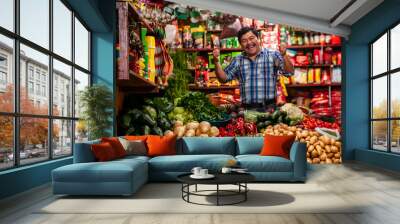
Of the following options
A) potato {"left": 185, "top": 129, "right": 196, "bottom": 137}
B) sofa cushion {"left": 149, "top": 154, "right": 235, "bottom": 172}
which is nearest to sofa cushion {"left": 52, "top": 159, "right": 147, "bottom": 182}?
sofa cushion {"left": 149, "top": 154, "right": 235, "bottom": 172}

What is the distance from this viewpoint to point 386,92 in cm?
834

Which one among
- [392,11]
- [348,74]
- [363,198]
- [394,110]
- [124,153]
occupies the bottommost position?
[363,198]

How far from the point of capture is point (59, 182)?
15.5ft

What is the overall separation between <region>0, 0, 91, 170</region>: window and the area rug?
45.5 inches

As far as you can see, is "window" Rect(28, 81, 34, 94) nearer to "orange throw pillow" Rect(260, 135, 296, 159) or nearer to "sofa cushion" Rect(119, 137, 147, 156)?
"sofa cushion" Rect(119, 137, 147, 156)

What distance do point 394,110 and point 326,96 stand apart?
7.42 feet

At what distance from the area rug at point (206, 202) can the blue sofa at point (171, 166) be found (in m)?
0.16

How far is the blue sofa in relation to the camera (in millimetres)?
4707

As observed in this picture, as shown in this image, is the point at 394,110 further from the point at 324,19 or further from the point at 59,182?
the point at 59,182

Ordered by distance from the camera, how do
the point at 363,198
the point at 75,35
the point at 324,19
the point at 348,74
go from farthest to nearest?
the point at 348,74 → the point at 324,19 → the point at 75,35 → the point at 363,198

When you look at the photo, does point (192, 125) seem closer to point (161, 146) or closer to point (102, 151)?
point (161, 146)

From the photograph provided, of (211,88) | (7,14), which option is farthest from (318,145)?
(7,14)

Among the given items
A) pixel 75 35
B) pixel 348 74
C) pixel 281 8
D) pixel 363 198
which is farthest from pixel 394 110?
pixel 75 35

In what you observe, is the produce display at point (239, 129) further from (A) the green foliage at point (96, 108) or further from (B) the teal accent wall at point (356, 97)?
(A) the green foliage at point (96, 108)
